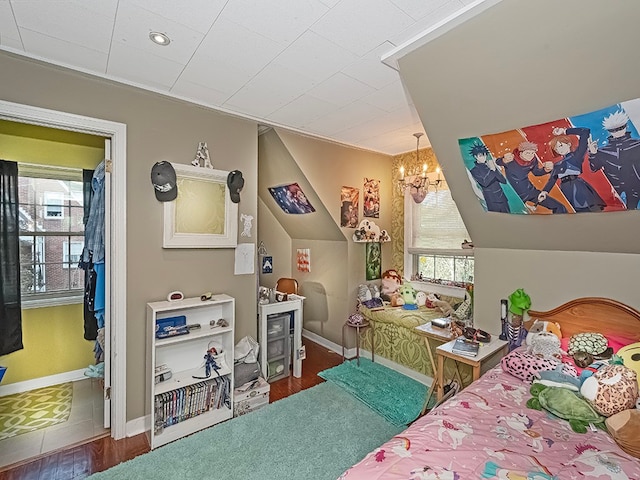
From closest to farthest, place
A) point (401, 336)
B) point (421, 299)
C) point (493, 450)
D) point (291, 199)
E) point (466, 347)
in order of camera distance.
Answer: point (493, 450) < point (466, 347) < point (401, 336) < point (421, 299) < point (291, 199)

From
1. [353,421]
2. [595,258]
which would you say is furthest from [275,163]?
[595,258]

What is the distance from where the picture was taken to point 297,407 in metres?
2.59

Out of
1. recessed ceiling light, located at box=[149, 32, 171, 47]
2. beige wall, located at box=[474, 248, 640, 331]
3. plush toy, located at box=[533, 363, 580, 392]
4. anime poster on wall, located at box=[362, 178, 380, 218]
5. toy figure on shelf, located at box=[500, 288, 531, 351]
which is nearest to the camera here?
recessed ceiling light, located at box=[149, 32, 171, 47]

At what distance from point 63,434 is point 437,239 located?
3.85 metres

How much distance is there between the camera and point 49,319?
297 centimetres

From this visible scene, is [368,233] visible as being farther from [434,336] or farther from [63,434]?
[63,434]

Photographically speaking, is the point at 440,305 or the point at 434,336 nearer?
the point at 434,336

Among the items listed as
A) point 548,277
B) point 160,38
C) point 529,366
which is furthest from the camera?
point 548,277

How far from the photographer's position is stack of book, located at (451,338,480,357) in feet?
7.06

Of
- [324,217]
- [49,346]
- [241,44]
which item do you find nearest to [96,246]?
[49,346]

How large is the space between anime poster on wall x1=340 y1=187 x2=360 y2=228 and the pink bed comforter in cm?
231

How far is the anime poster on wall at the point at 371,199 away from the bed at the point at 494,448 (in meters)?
2.42

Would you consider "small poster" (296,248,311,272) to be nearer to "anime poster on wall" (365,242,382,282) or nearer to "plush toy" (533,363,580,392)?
"anime poster on wall" (365,242,382,282)

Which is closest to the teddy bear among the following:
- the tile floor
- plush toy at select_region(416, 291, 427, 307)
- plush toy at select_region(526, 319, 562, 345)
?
plush toy at select_region(416, 291, 427, 307)
